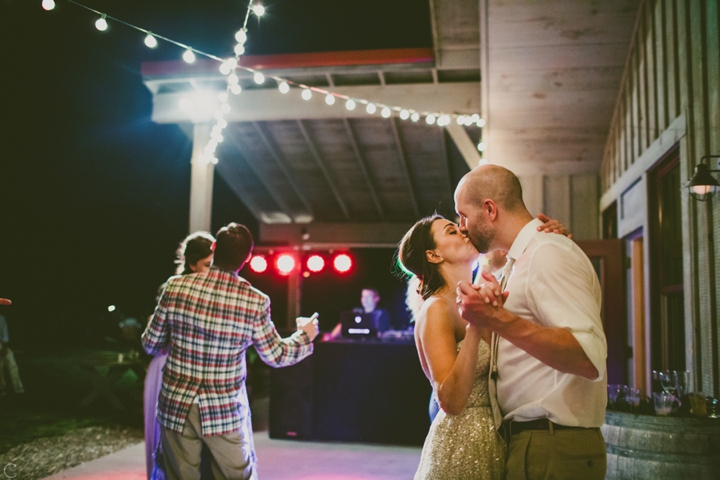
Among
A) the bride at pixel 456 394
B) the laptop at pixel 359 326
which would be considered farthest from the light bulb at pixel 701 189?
the laptop at pixel 359 326

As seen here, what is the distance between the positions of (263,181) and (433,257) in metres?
9.75

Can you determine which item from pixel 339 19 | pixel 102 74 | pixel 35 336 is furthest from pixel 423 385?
A: pixel 35 336

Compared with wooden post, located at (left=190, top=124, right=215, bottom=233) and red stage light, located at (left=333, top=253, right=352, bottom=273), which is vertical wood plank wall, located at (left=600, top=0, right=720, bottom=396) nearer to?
wooden post, located at (left=190, top=124, right=215, bottom=233)

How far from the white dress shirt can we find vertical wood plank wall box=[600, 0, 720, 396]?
1960 millimetres

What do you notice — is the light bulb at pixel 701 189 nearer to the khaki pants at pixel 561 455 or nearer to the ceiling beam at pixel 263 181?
the khaki pants at pixel 561 455

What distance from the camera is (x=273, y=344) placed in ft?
9.07

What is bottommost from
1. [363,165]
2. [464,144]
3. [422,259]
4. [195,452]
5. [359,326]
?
[195,452]

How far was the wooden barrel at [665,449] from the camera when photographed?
2.22 meters

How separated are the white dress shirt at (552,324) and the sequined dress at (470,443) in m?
0.09

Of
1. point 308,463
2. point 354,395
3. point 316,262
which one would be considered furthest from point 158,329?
point 316,262

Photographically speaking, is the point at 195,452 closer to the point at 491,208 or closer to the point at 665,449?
the point at 491,208

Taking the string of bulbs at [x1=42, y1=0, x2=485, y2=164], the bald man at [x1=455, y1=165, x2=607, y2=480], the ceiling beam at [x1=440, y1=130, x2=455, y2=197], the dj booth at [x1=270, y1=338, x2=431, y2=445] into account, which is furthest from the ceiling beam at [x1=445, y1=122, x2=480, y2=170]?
the bald man at [x1=455, y1=165, x2=607, y2=480]

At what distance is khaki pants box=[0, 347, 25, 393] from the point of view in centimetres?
745

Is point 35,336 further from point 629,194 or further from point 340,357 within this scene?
point 629,194
